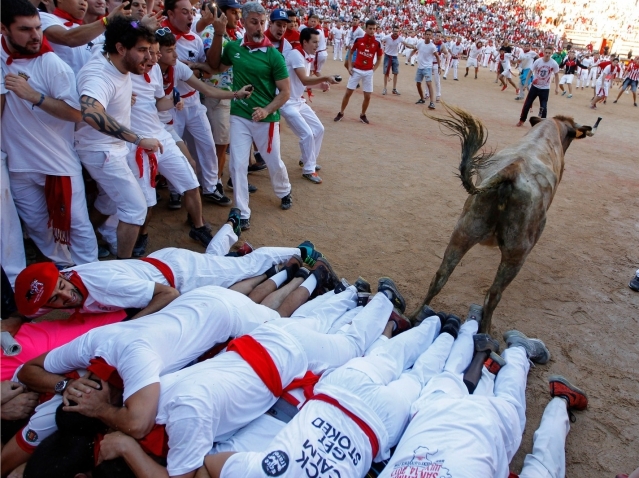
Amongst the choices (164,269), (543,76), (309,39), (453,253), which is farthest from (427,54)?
(164,269)

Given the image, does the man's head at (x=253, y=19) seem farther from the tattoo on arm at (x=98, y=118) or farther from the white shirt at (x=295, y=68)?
the tattoo on arm at (x=98, y=118)

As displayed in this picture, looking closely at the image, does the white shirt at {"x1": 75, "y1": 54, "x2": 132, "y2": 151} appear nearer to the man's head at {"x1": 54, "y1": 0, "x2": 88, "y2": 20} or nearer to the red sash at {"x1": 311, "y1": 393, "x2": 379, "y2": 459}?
the man's head at {"x1": 54, "y1": 0, "x2": 88, "y2": 20}

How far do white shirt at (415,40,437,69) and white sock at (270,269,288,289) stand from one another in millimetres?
10127

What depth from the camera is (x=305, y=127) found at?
20.4ft

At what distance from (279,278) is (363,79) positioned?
7589 millimetres

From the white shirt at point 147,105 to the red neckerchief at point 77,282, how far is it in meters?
1.83

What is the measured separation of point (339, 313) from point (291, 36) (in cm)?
556

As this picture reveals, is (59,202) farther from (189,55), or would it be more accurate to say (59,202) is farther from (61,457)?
(189,55)

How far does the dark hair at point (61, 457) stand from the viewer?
213 cm

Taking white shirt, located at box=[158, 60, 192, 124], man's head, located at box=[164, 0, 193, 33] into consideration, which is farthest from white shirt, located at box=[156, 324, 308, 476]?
man's head, located at box=[164, 0, 193, 33]

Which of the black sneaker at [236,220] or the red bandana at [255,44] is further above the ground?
the red bandana at [255,44]

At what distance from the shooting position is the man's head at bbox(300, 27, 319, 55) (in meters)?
6.63

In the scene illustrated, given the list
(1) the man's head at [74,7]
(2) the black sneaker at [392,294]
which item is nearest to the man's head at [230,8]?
(1) the man's head at [74,7]

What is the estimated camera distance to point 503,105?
14.7m
